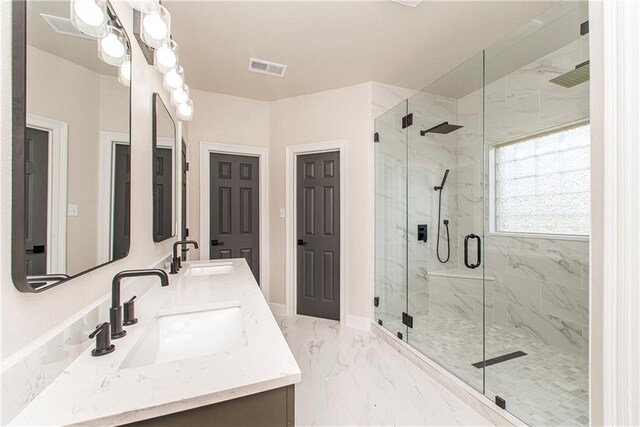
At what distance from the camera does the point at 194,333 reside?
1203 mm

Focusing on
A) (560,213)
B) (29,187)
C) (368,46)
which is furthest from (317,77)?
(29,187)

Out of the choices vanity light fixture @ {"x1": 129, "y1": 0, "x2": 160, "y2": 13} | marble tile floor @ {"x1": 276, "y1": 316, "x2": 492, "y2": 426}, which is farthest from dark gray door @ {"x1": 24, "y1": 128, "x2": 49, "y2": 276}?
marble tile floor @ {"x1": 276, "y1": 316, "x2": 492, "y2": 426}

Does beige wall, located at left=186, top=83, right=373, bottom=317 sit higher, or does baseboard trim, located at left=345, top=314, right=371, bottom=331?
beige wall, located at left=186, top=83, right=373, bottom=317

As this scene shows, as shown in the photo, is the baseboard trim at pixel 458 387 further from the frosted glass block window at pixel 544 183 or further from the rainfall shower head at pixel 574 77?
the rainfall shower head at pixel 574 77

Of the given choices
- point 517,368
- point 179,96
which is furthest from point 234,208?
point 517,368

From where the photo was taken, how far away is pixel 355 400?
1.84 meters

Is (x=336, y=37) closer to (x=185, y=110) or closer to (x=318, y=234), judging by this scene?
(x=185, y=110)

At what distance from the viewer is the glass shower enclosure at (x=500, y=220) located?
1989mm

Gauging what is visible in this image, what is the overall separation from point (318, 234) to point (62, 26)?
2.75 m

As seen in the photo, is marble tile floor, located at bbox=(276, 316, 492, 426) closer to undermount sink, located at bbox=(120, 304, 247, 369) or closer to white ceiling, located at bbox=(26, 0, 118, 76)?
undermount sink, located at bbox=(120, 304, 247, 369)

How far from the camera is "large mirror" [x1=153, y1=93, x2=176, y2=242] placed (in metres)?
1.71

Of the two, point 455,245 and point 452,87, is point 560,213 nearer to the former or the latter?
point 455,245

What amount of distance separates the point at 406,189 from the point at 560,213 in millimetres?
1304

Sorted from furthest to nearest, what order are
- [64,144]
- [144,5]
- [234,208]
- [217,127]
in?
[234,208] → [217,127] → [144,5] → [64,144]
